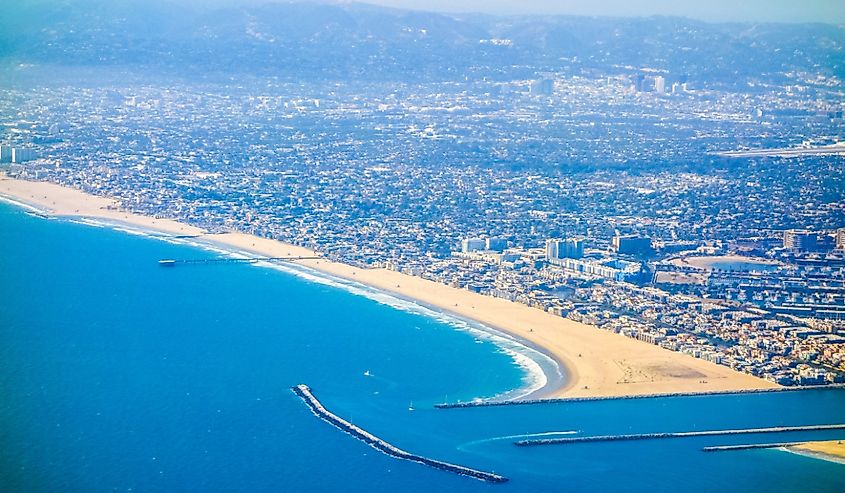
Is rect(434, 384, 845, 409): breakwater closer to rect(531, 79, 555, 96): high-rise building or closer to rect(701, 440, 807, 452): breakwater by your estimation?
rect(701, 440, 807, 452): breakwater

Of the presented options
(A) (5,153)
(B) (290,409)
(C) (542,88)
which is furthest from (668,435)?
(C) (542,88)

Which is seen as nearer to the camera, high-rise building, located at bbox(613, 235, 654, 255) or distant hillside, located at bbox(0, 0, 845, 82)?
high-rise building, located at bbox(613, 235, 654, 255)

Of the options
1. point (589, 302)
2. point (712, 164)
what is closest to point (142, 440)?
point (589, 302)

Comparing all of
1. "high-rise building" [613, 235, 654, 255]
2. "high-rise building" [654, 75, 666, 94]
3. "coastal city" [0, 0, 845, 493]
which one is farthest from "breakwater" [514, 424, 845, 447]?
"high-rise building" [654, 75, 666, 94]

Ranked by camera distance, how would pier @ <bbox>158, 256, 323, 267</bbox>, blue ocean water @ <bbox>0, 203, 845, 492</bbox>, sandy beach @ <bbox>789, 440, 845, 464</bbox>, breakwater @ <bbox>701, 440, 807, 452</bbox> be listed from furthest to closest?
pier @ <bbox>158, 256, 323, 267</bbox> < breakwater @ <bbox>701, 440, 807, 452</bbox> < sandy beach @ <bbox>789, 440, 845, 464</bbox> < blue ocean water @ <bbox>0, 203, 845, 492</bbox>

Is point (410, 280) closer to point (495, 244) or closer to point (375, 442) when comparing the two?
point (495, 244)
